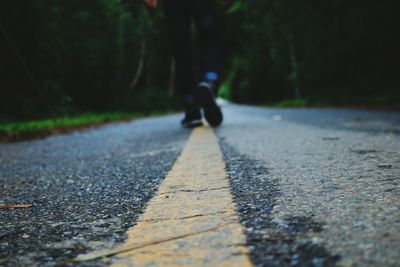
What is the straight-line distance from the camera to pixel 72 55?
23.7 metres

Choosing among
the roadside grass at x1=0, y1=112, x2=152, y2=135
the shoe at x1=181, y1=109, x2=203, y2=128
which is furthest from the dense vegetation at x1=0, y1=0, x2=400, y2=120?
the shoe at x1=181, y1=109, x2=203, y2=128

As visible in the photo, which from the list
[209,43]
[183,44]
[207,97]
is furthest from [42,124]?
[207,97]

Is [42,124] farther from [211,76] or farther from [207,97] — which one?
[207,97]

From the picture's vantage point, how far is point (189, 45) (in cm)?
425

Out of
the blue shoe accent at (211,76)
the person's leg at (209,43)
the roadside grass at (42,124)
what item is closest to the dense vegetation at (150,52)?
the roadside grass at (42,124)

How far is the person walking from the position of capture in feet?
13.2

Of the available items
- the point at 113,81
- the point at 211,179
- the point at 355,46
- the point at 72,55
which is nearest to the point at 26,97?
the point at 355,46

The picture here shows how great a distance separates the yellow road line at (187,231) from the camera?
69 centimetres

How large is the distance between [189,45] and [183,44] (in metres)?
0.07

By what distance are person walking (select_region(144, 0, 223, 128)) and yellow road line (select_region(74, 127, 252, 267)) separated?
2.63 meters

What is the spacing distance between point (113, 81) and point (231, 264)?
26531 mm

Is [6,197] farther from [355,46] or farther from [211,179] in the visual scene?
[355,46]

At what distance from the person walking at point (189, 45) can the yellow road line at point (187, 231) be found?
263 centimetres

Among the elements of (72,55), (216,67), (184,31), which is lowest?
(216,67)
